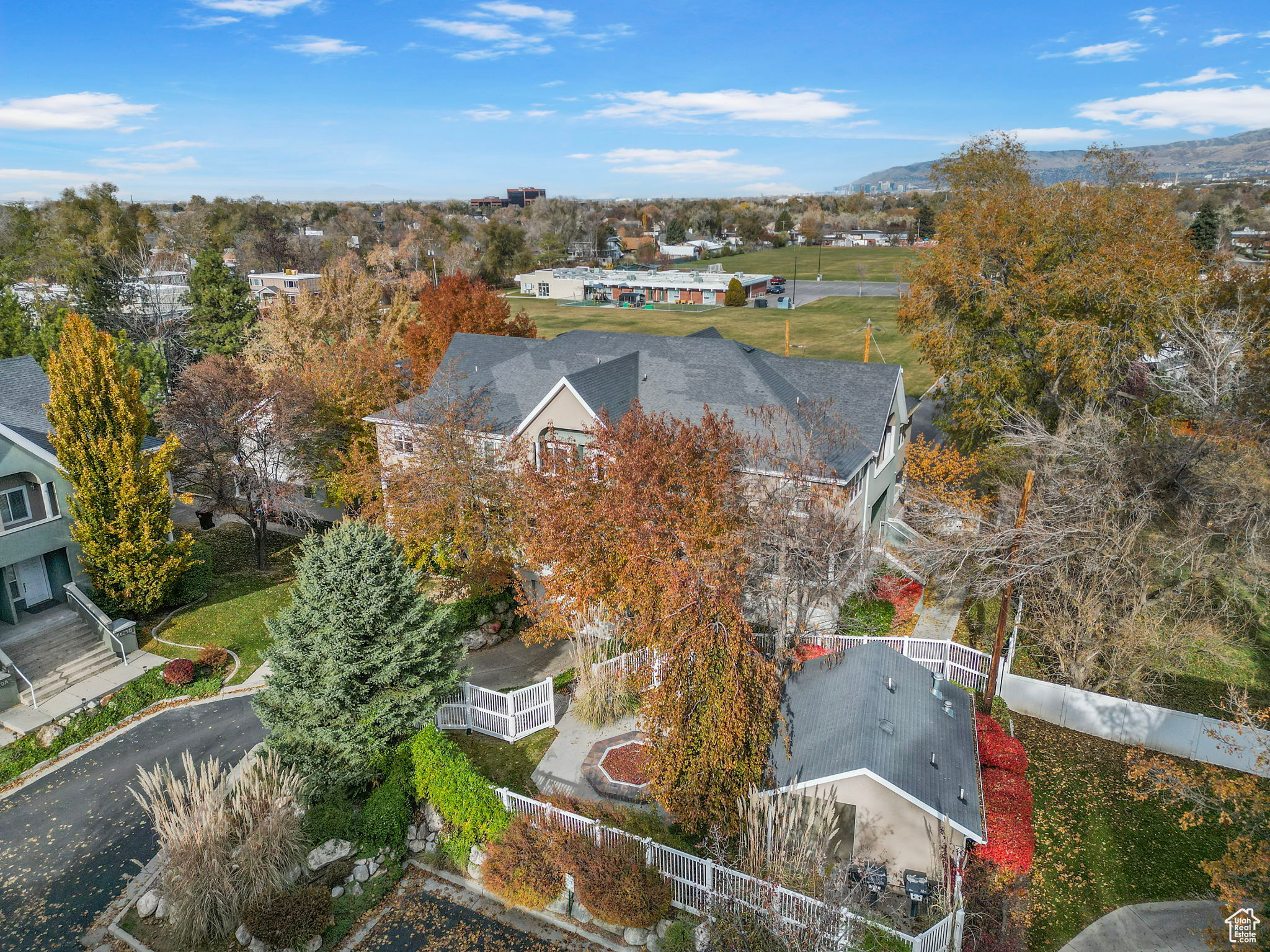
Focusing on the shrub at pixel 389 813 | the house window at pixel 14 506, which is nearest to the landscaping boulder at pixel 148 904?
the shrub at pixel 389 813

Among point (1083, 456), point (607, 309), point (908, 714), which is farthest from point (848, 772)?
point (607, 309)

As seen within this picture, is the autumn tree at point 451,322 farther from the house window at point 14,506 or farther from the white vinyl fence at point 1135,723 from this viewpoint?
the white vinyl fence at point 1135,723

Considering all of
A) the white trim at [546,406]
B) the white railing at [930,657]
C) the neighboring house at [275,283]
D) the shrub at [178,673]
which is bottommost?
the white railing at [930,657]

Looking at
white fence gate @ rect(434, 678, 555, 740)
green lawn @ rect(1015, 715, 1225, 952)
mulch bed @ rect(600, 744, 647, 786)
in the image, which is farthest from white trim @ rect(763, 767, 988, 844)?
white fence gate @ rect(434, 678, 555, 740)

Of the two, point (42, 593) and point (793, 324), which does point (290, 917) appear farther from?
point (793, 324)

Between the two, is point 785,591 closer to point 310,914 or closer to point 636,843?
point 636,843

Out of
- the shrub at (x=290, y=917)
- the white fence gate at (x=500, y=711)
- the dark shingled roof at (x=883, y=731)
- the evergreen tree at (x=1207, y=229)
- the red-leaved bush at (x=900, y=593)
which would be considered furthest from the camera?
the evergreen tree at (x=1207, y=229)
